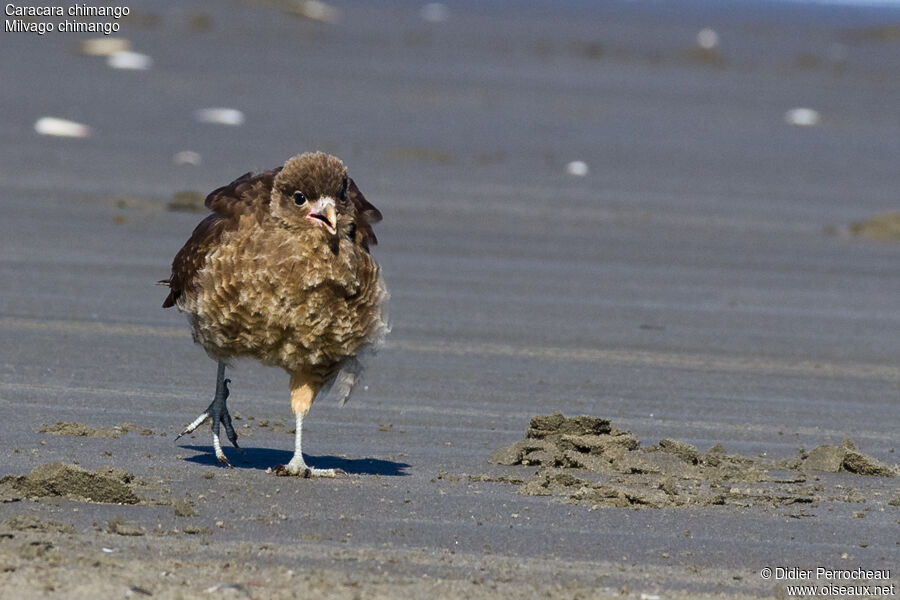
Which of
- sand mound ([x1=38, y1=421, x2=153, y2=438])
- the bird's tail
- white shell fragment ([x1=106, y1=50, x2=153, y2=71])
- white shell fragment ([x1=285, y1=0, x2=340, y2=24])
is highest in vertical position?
white shell fragment ([x1=285, y1=0, x2=340, y2=24])

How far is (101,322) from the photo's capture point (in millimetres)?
11258

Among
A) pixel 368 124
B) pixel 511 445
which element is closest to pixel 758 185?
pixel 368 124

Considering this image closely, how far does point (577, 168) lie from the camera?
21109 mm

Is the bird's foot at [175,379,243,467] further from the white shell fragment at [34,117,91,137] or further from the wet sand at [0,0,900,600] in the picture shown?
the white shell fragment at [34,117,91,137]

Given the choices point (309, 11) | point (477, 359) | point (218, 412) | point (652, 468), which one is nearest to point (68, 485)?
point (218, 412)

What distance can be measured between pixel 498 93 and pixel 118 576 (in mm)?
25070

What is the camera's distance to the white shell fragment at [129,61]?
92.9 ft

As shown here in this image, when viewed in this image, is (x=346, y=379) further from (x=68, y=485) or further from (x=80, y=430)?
(x=68, y=485)


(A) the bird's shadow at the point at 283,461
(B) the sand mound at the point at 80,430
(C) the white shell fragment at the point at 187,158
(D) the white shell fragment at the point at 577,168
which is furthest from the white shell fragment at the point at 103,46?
(A) the bird's shadow at the point at 283,461

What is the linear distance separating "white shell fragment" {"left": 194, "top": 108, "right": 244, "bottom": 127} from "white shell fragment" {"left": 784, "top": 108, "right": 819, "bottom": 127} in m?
11.1

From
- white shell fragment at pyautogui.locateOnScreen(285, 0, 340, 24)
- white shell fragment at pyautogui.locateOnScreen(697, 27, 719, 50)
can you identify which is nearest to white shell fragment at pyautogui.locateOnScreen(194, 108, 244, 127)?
white shell fragment at pyautogui.locateOnScreen(285, 0, 340, 24)

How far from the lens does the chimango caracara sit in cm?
716

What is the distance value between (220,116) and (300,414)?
16.4m

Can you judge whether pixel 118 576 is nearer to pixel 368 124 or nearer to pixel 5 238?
pixel 5 238
